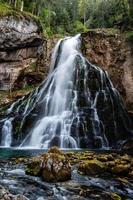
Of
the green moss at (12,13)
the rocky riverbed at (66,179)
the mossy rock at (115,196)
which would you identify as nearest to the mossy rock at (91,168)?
the rocky riverbed at (66,179)

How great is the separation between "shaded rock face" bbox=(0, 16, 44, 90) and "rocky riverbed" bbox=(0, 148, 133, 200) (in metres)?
24.8

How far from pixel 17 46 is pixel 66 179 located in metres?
29.0

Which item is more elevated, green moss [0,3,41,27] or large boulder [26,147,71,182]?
green moss [0,3,41,27]

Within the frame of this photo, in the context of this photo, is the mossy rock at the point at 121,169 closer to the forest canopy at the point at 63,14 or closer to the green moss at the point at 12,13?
the green moss at the point at 12,13

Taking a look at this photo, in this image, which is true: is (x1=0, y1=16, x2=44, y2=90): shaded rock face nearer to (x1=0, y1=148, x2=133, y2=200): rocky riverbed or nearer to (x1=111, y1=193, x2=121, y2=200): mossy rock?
(x1=0, y1=148, x2=133, y2=200): rocky riverbed

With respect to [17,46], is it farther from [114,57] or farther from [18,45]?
[114,57]

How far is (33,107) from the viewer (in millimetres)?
33312

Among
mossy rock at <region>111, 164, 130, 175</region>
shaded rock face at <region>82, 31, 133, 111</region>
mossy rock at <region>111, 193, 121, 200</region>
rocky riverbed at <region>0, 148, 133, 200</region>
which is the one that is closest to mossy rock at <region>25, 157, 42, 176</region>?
rocky riverbed at <region>0, 148, 133, 200</region>

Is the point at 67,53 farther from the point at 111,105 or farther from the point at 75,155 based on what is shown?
the point at 75,155

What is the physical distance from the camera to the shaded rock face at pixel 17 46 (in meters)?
39.8

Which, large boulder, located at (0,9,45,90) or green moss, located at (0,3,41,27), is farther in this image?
green moss, located at (0,3,41,27)

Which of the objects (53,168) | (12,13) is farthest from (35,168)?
(12,13)

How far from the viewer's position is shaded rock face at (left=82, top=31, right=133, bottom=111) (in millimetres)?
37578

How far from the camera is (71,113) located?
32094 mm
